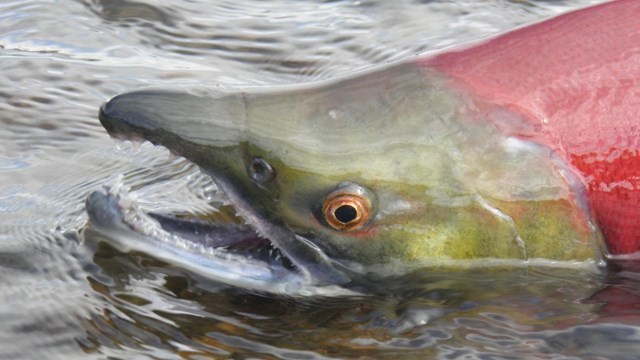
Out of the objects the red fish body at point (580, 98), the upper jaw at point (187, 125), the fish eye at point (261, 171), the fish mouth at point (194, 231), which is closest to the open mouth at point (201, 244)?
the fish mouth at point (194, 231)

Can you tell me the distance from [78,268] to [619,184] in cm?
160

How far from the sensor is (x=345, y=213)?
3.69 metres

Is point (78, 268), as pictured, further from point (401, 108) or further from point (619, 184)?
point (619, 184)

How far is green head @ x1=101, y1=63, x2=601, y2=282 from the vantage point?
3.67 metres

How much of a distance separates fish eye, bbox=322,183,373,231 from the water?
262 mm

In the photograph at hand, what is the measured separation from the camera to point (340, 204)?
12.1ft

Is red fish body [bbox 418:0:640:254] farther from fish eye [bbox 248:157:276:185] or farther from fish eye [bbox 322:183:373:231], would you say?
fish eye [bbox 248:157:276:185]

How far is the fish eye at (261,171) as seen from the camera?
12.0 ft

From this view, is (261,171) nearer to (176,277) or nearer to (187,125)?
(187,125)

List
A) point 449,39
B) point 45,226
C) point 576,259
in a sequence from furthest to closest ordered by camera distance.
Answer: point 449,39
point 45,226
point 576,259

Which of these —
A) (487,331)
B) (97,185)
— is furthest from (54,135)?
(487,331)

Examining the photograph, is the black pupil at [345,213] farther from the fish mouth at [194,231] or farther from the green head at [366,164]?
the fish mouth at [194,231]

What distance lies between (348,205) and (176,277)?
1.98ft

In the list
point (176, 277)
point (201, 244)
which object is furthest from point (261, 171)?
point (176, 277)
